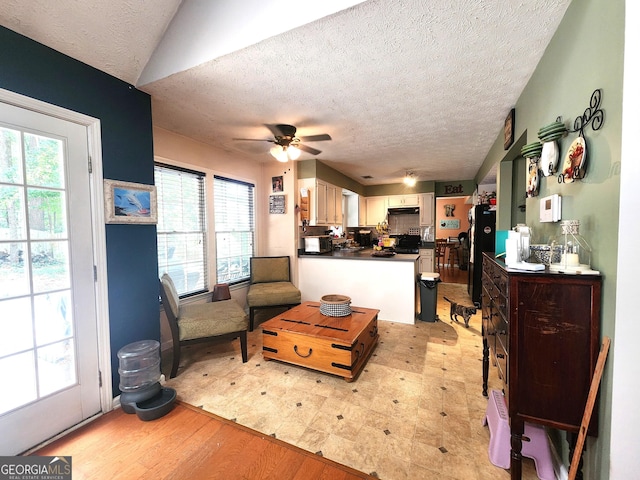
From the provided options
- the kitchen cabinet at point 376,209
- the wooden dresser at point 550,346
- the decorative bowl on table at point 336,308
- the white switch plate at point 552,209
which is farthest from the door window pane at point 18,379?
the kitchen cabinet at point 376,209

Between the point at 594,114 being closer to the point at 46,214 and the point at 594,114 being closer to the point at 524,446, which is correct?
the point at 524,446

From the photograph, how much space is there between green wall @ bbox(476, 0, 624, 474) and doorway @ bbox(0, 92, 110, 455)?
2943 mm

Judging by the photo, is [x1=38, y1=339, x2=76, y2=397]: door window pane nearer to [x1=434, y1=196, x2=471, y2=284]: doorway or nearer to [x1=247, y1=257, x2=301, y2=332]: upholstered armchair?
[x1=247, y1=257, x2=301, y2=332]: upholstered armchair

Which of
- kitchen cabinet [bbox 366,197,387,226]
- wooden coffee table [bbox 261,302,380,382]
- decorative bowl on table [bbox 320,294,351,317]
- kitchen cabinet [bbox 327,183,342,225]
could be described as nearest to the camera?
wooden coffee table [bbox 261,302,380,382]

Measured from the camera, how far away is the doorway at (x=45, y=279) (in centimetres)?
150

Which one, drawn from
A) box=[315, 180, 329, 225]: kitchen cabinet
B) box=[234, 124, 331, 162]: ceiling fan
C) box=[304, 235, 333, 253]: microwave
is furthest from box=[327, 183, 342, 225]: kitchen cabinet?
box=[234, 124, 331, 162]: ceiling fan

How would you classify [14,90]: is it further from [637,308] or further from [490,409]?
[490,409]

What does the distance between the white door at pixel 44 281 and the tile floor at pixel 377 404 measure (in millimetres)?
788

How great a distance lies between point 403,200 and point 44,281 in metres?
6.19

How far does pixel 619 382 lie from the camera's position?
0.93 m

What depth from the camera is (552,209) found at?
1414 mm

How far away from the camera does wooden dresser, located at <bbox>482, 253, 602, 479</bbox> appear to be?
1066 mm

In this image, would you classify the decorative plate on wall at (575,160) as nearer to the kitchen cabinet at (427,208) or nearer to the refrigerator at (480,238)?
the refrigerator at (480,238)

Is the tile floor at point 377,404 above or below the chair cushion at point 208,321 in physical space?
below
